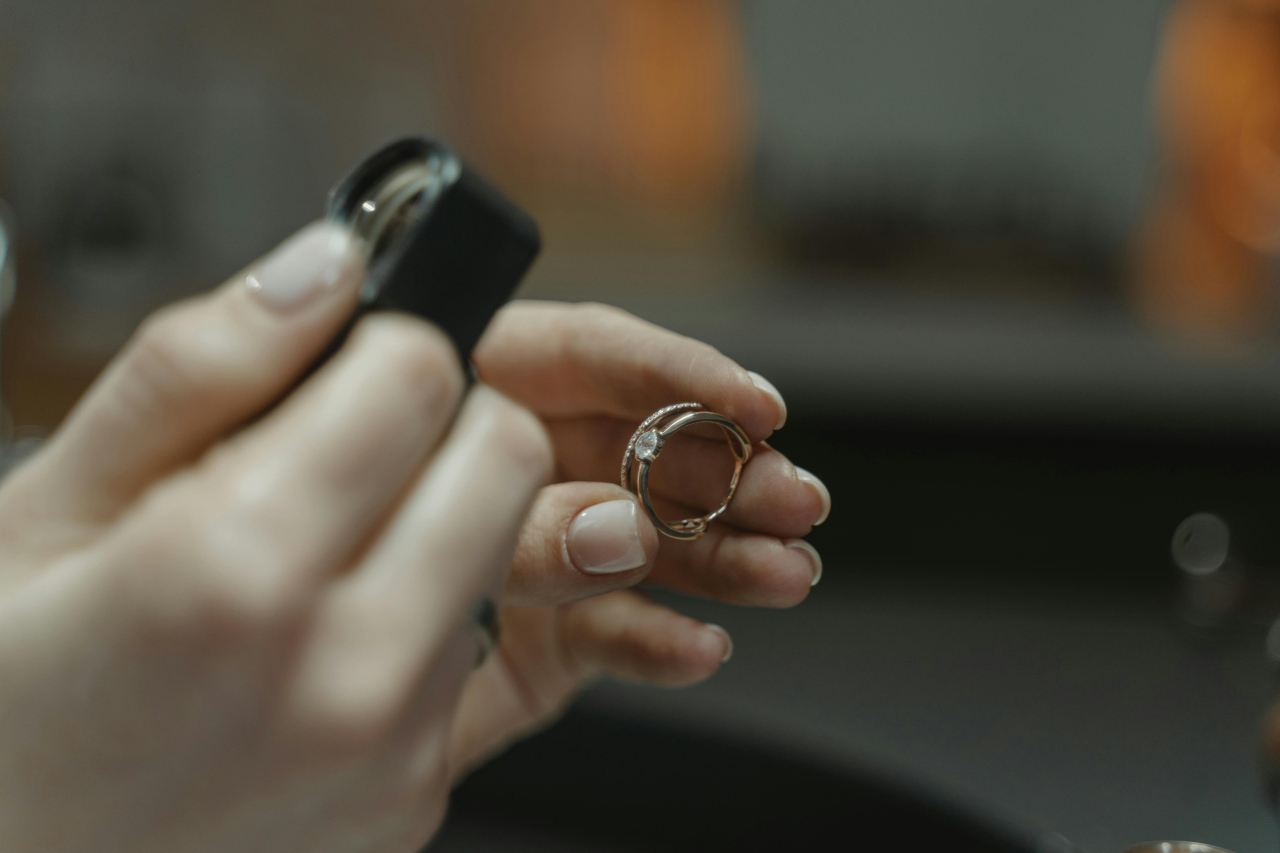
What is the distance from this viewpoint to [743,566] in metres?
0.33

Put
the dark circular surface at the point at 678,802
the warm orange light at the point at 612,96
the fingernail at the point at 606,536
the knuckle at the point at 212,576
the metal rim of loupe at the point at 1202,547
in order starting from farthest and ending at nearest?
the warm orange light at the point at 612,96 < the metal rim of loupe at the point at 1202,547 < the dark circular surface at the point at 678,802 < the fingernail at the point at 606,536 < the knuckle at the point at 212,576

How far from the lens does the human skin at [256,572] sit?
0.19 metres

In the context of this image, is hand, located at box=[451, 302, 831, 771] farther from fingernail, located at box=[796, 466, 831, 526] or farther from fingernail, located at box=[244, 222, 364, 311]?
fingernail, located at box=[244, 222, 364, 311]

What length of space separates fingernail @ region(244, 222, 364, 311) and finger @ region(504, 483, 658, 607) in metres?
0.11

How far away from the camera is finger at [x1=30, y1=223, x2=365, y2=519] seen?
7.8 inches

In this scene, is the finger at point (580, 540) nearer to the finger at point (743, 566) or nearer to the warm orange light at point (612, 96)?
the finger at point (743, 566)

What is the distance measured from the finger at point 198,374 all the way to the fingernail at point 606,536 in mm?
111

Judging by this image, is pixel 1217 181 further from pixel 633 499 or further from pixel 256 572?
pixel 256 572

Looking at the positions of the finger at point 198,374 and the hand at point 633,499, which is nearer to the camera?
the finger at point 198,374

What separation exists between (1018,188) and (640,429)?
1200mm

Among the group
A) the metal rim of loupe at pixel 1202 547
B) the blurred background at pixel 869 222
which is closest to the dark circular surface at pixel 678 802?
the blurred background at pixel 869 222

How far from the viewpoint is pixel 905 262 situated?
1277 mm

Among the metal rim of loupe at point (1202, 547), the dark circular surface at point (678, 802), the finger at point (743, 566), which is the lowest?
the dark circular surface at point (678, 802)

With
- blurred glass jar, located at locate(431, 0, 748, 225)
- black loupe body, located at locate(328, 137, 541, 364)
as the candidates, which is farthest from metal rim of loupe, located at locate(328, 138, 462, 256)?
blurred glass jar, located at locate(431, 0, 748, 225)
